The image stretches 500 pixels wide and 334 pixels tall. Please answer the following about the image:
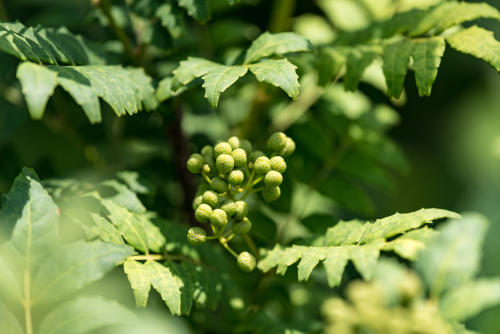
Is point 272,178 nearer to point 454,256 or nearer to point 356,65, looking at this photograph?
point 356,65

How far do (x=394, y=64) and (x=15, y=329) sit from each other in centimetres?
117

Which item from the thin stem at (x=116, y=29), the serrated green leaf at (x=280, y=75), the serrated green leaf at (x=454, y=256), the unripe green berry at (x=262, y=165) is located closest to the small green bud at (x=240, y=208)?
the unripe green berry at (x=262, y=165)

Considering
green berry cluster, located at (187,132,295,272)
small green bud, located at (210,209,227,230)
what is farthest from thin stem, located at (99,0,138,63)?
small green bud, located at (210,209,227,230)

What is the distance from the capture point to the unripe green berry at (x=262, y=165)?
58.9 inches

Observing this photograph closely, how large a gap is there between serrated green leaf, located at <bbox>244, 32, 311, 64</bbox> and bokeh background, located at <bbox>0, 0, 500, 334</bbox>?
38 centimetres

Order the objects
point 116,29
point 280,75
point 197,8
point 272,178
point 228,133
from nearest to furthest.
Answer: point 280,75 < point 272,178 < point 197,8 < point 116,29 < point 228,133

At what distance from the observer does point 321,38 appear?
2.56m

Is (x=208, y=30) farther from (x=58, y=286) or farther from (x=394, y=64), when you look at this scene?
(x=58, y=286)

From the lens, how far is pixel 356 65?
1.67 meters

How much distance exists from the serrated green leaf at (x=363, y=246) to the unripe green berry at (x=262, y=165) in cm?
22

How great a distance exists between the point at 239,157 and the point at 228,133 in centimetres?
84

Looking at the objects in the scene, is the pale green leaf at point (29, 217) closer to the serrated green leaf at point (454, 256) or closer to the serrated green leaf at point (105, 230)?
the serrated green leaf at point (105, 230)

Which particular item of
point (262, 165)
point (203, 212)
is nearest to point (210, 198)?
point (203, 212)

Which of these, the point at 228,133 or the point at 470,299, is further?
the point at 228,133
